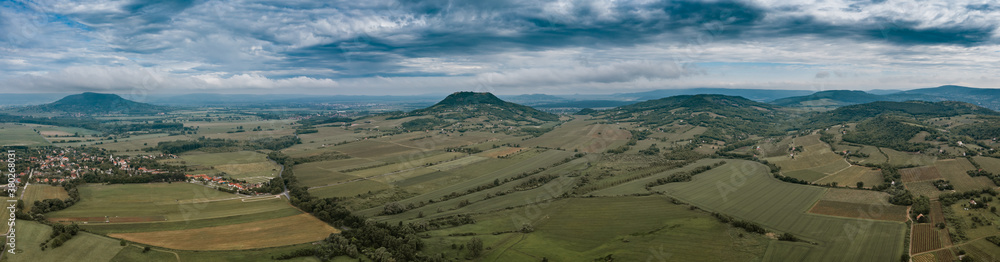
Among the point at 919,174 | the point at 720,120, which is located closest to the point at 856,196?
the point at 919,174

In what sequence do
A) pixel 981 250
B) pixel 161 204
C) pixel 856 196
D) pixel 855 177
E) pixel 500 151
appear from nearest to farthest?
pixel 981 250 < pixel 161 204 < pixel 856 196 < pixel 855 177 < pixel 500 151

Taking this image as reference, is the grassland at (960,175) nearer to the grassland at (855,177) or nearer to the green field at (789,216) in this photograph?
the grassland at (855,177)

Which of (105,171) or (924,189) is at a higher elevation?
(105,171)

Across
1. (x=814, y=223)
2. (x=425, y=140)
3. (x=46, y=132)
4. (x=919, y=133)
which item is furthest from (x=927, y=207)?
(x=46, y=132)

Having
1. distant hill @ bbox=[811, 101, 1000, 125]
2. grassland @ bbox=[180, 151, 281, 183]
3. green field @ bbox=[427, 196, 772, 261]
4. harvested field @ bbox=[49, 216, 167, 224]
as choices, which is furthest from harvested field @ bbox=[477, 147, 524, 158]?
distant hill @ bbox=[811, 101, 1000, 125]

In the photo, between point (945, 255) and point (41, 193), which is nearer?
point (945, 255)

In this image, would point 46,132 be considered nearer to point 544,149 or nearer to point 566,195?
point 544,149

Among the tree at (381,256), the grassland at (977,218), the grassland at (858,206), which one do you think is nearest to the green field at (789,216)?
the grassland at (858,206)

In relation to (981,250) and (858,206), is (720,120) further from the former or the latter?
(981,250)

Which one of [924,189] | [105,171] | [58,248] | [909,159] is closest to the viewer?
[58,248]
